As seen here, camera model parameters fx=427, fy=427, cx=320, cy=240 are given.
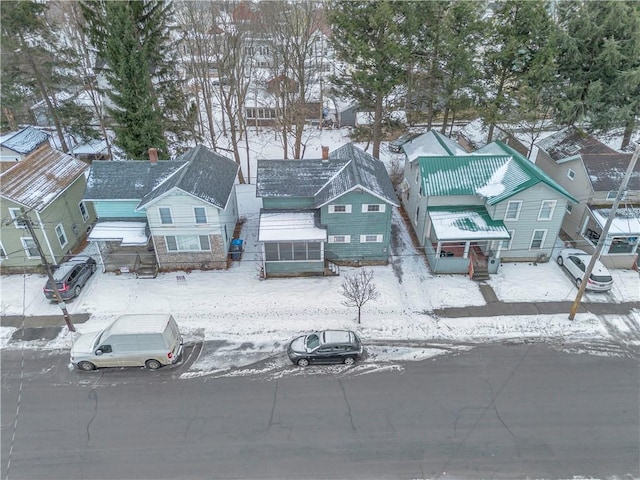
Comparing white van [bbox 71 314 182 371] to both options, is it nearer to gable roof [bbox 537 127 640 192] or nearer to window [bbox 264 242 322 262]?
window [bbox 264 242 322 262]

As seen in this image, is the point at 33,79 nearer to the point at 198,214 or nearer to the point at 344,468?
the point at 198,214

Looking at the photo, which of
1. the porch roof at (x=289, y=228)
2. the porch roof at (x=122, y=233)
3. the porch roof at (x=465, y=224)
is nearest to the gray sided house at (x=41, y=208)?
the porch roof at (x=122, y=233)

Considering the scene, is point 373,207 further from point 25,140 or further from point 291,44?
point 25,140

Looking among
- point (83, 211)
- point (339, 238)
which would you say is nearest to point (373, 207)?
point (339, 238)

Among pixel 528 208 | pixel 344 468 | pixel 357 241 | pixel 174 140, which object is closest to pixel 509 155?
pixel 528 208

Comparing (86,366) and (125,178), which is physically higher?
(125,178)

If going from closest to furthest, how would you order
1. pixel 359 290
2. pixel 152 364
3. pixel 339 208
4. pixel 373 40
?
pixel 152 364 → pixel 359 290 → pixel 339 208 → pixel 373 40
